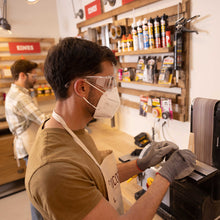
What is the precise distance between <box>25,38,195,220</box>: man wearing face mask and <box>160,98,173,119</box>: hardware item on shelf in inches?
30.5

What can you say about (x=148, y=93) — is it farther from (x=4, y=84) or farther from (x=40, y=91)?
(x=4, y=84)

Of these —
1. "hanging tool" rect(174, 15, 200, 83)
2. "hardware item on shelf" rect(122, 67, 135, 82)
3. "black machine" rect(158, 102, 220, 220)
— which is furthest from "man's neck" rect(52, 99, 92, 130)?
"hardware item on shelf" rect(122, 67, 135, 82)

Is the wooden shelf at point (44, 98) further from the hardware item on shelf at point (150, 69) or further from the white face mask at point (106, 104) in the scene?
the white face mask at point (106, 104)

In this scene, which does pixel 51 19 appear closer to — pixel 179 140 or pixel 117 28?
pixel 117 28

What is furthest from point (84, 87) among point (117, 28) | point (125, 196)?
point (117, 28)

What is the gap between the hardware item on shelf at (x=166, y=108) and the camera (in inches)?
65.7

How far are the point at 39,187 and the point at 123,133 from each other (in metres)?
1.89

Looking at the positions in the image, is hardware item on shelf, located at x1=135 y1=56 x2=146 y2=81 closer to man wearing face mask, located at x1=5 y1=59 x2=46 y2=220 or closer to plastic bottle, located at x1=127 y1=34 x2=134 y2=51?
plastic bottle, located at x1=127 y1=34 x2=134 y2=51

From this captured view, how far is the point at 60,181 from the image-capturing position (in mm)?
576

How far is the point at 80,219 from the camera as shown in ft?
1.93

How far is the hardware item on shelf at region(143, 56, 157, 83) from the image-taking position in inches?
68.2

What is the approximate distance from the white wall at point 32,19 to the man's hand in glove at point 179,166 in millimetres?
3167

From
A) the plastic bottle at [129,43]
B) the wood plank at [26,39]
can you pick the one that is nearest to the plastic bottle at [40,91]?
the wood plank at [26,39]

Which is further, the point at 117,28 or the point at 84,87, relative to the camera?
the point at 117,28
